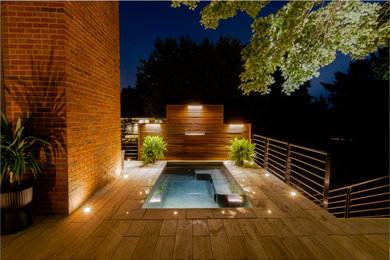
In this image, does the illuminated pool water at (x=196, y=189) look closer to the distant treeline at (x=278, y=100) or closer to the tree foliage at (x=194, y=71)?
the tree foliage at (x=194, y=71)

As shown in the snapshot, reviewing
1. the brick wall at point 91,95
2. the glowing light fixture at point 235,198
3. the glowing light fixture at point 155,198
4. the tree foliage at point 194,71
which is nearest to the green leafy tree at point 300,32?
the brick wall at point 91,95

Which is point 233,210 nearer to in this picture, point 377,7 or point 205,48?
point 377,7

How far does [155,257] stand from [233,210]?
143 cm

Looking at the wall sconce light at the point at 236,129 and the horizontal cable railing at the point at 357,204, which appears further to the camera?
the wall sconce light at the point at 236,129

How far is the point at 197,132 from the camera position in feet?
23.4

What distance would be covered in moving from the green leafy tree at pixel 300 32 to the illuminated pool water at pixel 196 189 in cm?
266

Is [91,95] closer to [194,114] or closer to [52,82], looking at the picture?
[52,82]

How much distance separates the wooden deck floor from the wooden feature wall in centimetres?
402

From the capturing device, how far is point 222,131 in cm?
712

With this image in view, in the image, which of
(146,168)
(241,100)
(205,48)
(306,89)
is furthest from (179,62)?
(306,89)

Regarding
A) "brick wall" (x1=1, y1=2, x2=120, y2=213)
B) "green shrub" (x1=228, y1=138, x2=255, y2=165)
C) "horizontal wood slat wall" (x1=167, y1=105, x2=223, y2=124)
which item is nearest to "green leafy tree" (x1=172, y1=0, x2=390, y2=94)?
"brick wall" (x1=1, y1=2, x2=120, y2=213)

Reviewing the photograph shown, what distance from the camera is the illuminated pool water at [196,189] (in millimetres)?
3920

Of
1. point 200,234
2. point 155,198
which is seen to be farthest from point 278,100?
point 200,234

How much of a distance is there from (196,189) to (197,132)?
102 inches
